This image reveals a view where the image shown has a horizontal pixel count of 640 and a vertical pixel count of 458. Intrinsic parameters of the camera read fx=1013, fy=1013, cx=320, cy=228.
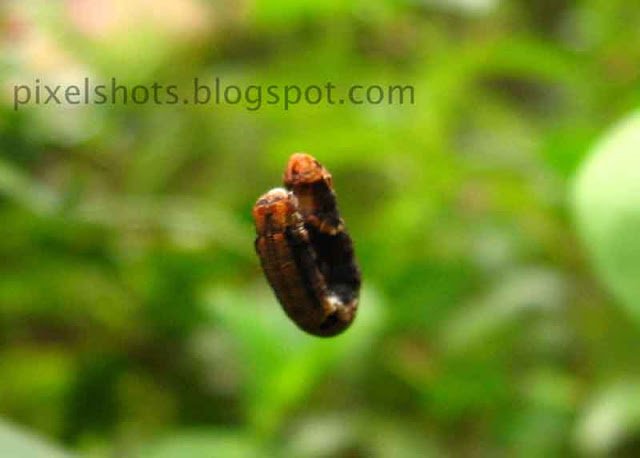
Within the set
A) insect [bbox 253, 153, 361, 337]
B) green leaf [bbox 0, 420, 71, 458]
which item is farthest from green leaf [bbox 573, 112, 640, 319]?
green leaf [bbox 0, 420, 71, 458]

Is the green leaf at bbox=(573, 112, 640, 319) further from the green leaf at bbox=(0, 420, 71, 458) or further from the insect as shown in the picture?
the green leaf at bbox=(0, 420, 71, 458)

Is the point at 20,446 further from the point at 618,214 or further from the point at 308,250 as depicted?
the point at 618,214

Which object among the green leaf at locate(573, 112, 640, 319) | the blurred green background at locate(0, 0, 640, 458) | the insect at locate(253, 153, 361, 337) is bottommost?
the insect at locate(253, 153, 361, 337)

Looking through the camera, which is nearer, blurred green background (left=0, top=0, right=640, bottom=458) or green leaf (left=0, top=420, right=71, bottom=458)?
green leaf (left=0, top=420, right=71, bottom=458)

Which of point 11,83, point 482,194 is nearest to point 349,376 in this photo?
point 482,194

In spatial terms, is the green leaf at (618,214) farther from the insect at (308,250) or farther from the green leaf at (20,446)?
the green leaf at (20,446)

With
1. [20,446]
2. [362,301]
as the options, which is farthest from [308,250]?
[362,301]

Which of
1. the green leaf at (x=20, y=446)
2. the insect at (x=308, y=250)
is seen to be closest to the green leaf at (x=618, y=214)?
the insect at (x=308, y=250)

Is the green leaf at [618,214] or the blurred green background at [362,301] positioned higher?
the blurred green background at [362,301]
